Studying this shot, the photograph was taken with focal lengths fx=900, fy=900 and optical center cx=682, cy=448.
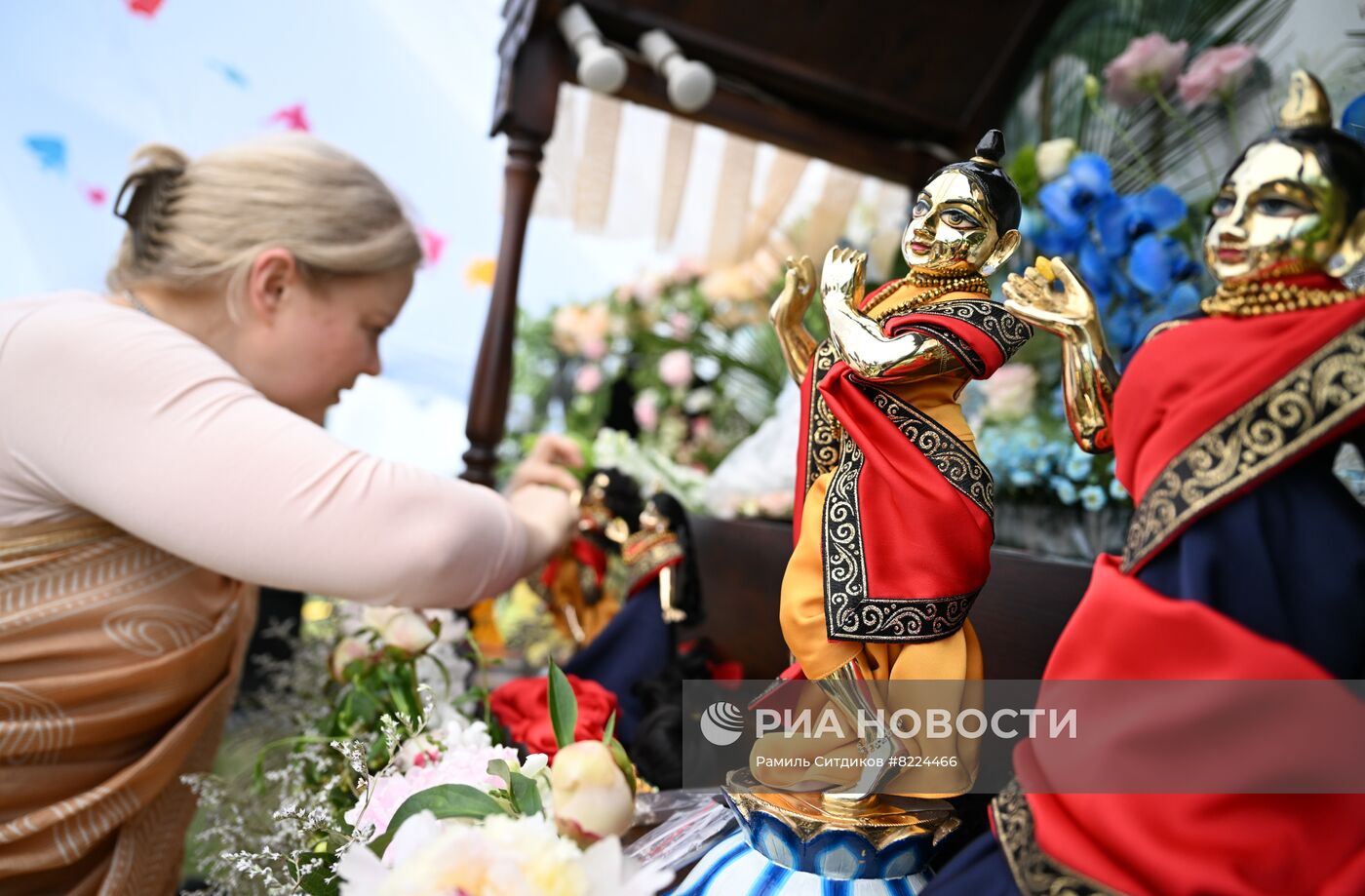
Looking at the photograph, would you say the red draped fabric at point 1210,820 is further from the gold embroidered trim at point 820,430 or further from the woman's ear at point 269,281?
the woman's ear at point 269,281

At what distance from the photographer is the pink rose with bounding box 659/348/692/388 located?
1882mm

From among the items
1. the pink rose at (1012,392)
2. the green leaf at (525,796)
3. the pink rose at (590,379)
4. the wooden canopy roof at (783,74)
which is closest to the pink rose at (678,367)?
the pink rose at (590,379)

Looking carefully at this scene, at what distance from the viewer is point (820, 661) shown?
518 millimetres

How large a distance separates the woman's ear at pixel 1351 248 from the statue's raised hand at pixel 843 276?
238 mm

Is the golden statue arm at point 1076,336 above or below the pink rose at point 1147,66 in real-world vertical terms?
below

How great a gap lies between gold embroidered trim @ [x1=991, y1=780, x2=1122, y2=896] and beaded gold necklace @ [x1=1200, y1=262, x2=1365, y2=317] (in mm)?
234

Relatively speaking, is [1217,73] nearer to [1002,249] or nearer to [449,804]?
[1002,249]

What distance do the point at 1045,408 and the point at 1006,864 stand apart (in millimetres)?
777

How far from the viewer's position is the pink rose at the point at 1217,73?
3.31 ft

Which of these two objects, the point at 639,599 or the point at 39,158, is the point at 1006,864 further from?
the point at 39,158

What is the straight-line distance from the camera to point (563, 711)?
0.51 meters

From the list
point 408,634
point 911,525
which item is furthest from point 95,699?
point 911,525

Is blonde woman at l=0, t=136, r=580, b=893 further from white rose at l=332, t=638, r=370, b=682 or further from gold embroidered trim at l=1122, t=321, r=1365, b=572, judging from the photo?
gold embroidered trim at l=1122, t=321, r=1365, b=572

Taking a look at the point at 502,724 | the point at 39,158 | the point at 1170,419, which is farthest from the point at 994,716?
the point at 39,158
